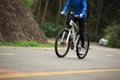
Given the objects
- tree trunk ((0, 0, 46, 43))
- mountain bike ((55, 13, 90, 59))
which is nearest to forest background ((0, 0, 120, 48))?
tree trunk ((0, 0, 46, 43))

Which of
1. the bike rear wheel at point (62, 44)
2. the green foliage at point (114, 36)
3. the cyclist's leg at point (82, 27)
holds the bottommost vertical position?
the green foliage at point (114, 36)

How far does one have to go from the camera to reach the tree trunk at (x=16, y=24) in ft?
54.8

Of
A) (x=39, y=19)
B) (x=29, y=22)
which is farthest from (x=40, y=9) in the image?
(x=29, y=22)

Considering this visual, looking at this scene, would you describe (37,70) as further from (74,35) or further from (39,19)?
(39,19)

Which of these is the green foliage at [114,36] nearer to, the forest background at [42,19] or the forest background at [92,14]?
the forest background at [42,19]

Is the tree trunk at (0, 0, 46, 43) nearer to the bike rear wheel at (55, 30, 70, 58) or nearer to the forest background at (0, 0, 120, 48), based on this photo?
the forest background at (0, 0, 120, 48)

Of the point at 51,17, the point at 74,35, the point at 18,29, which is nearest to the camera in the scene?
the point at 74,35

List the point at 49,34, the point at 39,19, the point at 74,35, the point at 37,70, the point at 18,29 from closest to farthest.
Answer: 1. the point at 37,70
2. the point at 74,35
3. the point at 18,29
4. the point at 49,34
5. the point at 39,19

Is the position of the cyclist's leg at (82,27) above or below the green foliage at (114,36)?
above

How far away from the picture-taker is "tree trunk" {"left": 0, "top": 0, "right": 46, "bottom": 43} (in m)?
16.7

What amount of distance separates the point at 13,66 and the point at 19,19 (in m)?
9.00

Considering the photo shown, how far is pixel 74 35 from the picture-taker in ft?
41.8

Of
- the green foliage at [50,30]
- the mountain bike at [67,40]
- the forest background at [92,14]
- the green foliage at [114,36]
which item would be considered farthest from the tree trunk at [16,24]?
the forest background at [92,14]

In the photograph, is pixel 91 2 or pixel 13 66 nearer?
pixel 13 66
